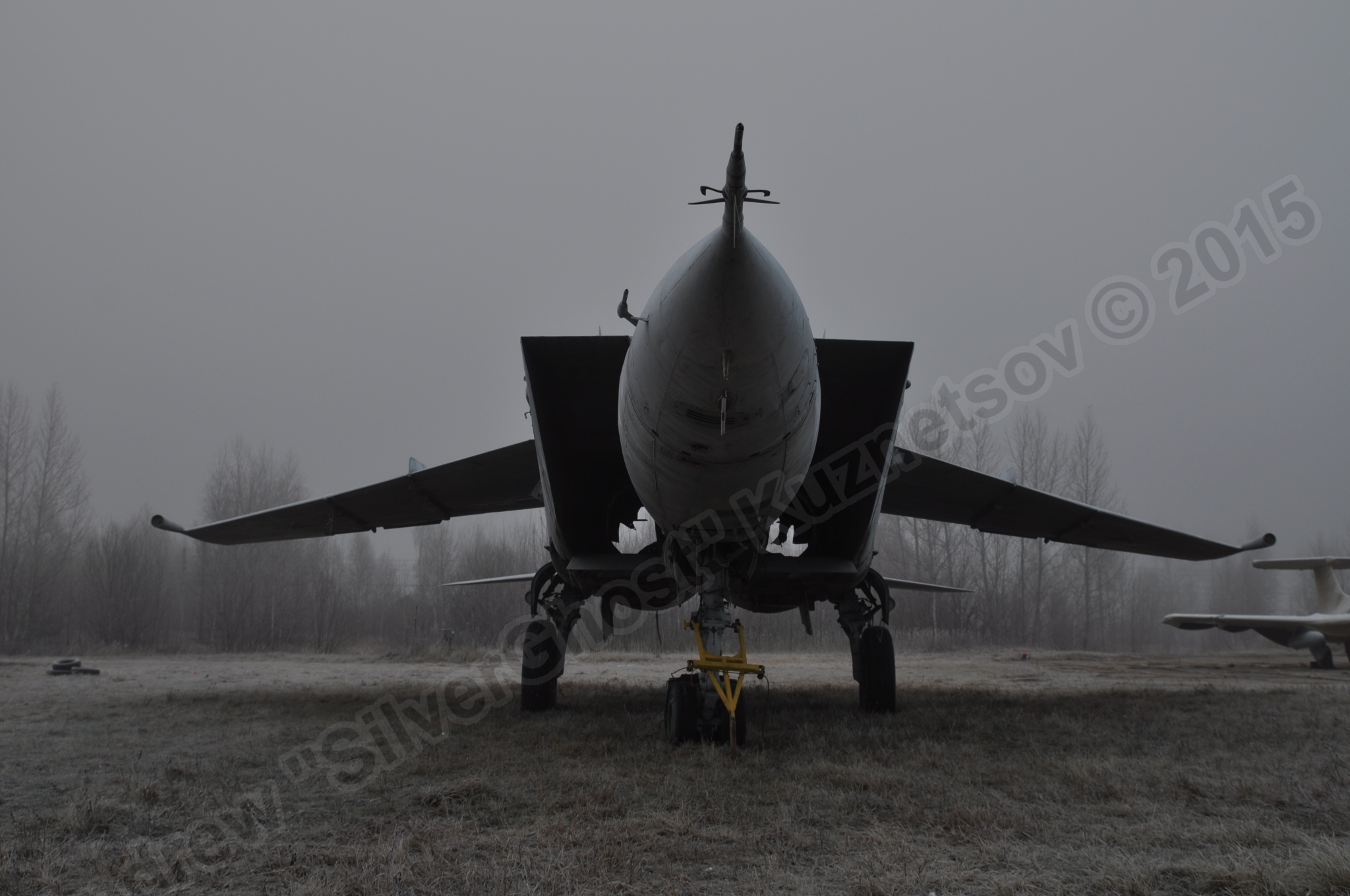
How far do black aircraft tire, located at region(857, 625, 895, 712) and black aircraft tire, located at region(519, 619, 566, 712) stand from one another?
8.72ft

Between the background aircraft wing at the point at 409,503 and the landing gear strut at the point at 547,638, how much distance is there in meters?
0.91

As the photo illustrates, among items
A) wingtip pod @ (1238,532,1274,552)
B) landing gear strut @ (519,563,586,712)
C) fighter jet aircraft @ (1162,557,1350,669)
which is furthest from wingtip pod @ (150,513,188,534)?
fighter jet aircraft @ (1162,557,1350,669)

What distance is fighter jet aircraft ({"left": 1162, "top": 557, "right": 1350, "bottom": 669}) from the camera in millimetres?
13008

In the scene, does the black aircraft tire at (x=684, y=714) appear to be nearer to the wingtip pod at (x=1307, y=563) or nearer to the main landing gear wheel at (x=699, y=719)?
the main landing gear wheel at (x=699, y=719)

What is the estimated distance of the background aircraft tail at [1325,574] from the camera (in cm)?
1305

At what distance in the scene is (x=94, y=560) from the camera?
24.7 m

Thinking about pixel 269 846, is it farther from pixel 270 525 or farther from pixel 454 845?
pixel 270 525

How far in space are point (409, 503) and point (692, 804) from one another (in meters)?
5.56

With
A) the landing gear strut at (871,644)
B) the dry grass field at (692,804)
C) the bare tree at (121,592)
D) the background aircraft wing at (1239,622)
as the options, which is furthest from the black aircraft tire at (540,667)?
the bare tree at (121,592)

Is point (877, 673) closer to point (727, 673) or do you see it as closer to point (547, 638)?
point (727, 673)

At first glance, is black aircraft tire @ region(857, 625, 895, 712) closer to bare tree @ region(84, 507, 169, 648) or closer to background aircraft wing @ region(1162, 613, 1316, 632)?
background aircraft wing @ region(1162, 613, 1316, 632)

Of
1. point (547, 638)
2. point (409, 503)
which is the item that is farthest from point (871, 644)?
point (409, 503)

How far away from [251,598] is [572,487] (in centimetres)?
2434

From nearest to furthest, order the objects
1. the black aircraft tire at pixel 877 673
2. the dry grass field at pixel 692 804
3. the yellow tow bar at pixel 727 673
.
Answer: the dry grass field at pixel 692 804 → the yellow tow bar at pixel 727 673 → the black aircraft tire at pixel 877 673
